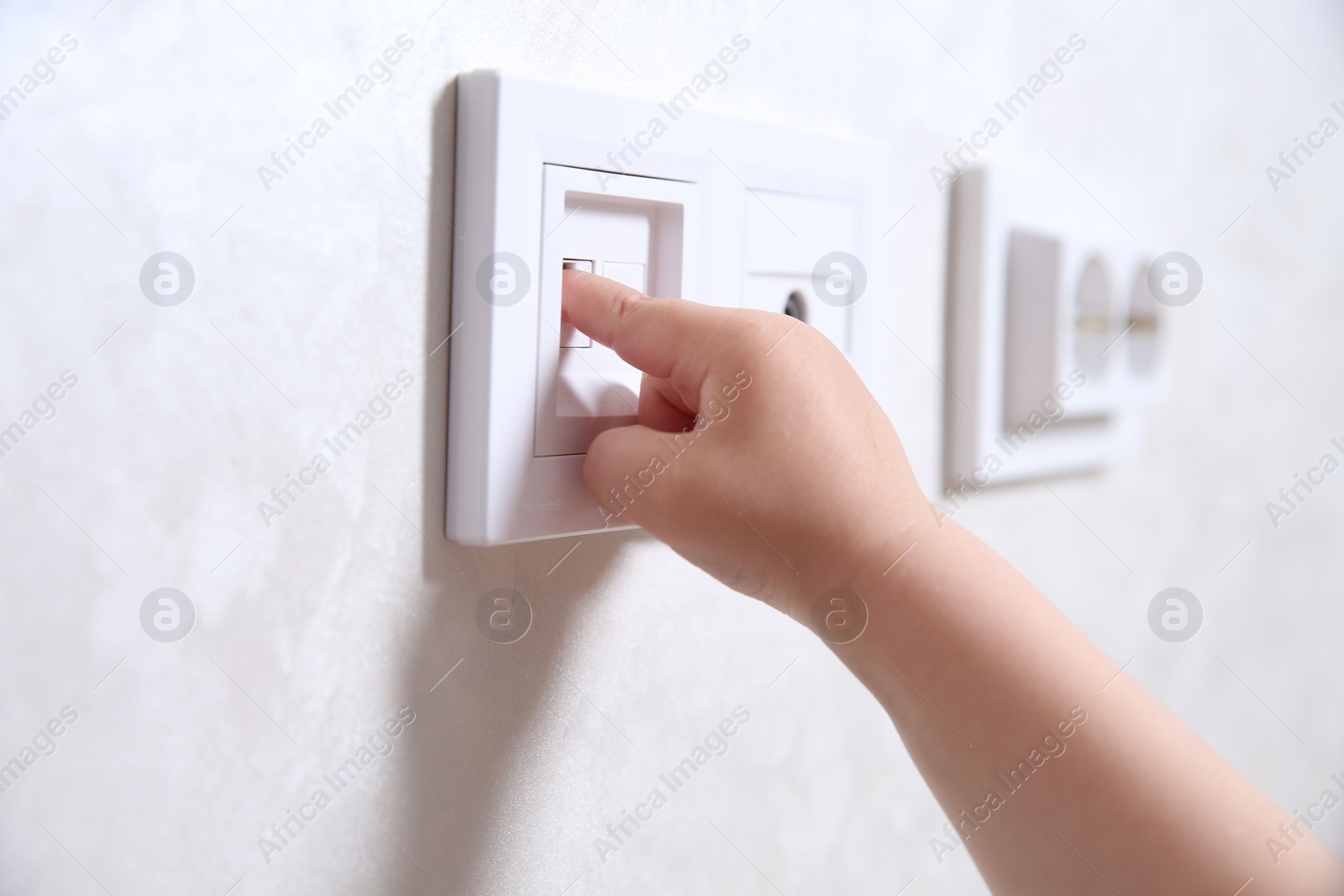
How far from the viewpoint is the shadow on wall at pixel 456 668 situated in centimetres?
32

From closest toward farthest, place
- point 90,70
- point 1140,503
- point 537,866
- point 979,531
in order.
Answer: point 90,70 < point 537,866 < point 979,531 < point 1140,503

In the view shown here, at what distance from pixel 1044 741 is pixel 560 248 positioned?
0.80ft

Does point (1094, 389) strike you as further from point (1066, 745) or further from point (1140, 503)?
point (1066, 745)

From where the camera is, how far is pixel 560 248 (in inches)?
12.8

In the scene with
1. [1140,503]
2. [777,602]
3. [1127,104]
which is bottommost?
[777,602]

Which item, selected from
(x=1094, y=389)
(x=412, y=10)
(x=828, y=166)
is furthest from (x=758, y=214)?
(x=1094, y=389)

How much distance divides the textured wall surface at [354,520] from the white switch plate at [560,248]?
2 cm

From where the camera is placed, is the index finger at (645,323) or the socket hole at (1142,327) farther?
the socket hole at (1142,327)

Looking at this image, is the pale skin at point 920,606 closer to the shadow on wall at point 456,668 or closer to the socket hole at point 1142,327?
the shadow on wall at point 456,668

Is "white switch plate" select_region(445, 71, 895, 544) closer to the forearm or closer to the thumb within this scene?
the thumb

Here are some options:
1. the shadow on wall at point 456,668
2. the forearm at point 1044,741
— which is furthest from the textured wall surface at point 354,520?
the forearm at point 1044,741

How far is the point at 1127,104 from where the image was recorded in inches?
23.0

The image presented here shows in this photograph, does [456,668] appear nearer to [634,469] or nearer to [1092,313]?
[634,469]

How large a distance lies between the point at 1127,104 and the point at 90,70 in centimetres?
56
